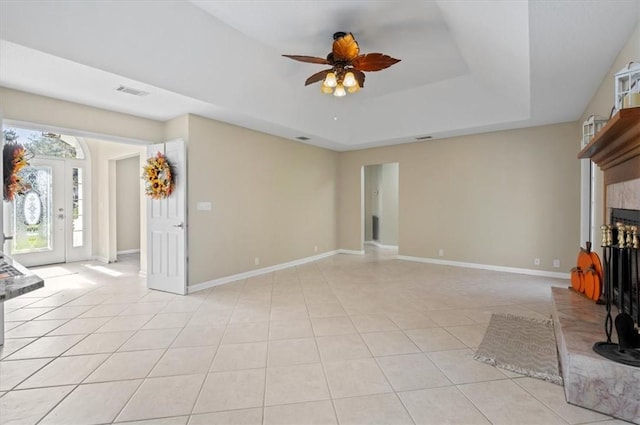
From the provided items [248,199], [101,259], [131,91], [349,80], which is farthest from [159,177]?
[101,259]

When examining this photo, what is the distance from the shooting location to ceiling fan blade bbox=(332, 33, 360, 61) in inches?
119

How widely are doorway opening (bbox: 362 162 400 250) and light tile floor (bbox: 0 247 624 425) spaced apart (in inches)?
170

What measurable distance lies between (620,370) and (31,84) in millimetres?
5635

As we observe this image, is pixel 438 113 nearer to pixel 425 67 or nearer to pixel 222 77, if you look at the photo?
pixel 425 67

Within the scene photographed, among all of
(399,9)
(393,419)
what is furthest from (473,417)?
(399,9)

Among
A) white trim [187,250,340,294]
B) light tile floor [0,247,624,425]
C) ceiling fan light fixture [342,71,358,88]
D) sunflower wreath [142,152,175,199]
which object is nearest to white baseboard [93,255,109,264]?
light tile floor [0,247,624,425]

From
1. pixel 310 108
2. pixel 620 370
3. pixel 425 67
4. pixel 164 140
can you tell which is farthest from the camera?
pixel 310 108

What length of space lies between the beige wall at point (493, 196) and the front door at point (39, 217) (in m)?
7.04

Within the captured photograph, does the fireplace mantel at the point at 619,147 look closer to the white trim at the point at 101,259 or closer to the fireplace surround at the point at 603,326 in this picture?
the fireplace surround at the point at 603,326

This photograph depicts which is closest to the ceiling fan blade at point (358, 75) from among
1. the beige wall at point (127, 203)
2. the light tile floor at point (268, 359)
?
the light tile floor at point (268, 359)

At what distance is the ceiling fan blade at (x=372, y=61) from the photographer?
3.00m

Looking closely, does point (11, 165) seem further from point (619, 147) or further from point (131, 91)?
point (619, 147)

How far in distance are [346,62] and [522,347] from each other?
128 inches

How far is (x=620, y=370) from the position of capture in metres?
1.75
